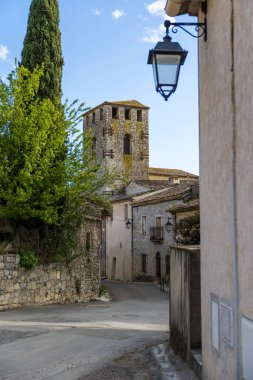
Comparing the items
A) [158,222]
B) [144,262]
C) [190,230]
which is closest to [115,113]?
[144,262]

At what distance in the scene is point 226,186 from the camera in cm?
540

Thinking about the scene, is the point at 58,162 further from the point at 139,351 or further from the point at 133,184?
the point at 133,184

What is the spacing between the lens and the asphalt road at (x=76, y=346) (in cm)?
817

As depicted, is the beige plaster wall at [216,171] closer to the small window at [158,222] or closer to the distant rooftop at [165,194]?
the distant rooftop at [165,194]

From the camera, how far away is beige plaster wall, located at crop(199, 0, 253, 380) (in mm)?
4598

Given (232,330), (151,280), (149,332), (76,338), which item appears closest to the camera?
(232,330)

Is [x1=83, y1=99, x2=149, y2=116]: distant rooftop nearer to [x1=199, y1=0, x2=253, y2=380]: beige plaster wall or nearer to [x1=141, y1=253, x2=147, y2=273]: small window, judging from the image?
[x1=141, y1=253, x2=147, y2=273]: small window

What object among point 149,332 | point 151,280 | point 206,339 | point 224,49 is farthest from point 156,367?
point 151,280

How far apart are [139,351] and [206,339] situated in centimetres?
358

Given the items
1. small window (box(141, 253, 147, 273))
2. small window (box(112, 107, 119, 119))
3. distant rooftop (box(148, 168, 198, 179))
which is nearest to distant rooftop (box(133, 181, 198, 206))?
small window (box(141, 253, 147, 273))

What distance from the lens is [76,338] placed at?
36.7 ft

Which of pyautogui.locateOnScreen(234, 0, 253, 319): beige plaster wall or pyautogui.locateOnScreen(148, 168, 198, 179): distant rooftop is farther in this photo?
pyautogui.locateOnScreen(148, 168, 198, 179): distant rooftop

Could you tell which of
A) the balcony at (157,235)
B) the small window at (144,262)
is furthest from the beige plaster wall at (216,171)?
the small window at (144,262)

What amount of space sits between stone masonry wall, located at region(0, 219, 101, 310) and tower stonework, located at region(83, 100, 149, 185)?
37.5 metres
